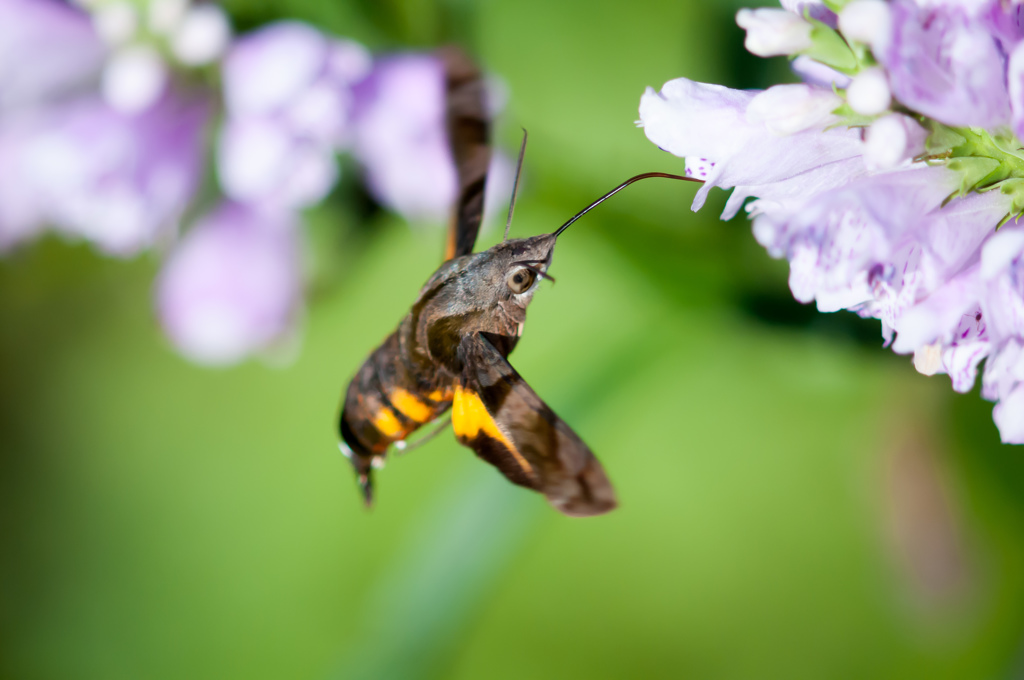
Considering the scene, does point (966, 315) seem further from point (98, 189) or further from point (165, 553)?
point (165, 553)

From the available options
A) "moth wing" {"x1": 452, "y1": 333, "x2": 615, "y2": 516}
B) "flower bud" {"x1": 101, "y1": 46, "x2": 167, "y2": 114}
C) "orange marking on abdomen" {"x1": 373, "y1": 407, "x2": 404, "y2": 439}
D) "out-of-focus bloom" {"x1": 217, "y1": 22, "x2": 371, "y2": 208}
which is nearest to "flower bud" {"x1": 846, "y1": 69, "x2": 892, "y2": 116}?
"moth wing" {"x1": 452, "y1": 333, "x2": 615, "y2": 516}

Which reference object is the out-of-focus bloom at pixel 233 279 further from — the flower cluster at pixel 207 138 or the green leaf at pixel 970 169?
the green leaf at pixel 970 169

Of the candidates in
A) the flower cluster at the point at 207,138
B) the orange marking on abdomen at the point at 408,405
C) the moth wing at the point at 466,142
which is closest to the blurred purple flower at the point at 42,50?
the flower cluster at the point at 207,138

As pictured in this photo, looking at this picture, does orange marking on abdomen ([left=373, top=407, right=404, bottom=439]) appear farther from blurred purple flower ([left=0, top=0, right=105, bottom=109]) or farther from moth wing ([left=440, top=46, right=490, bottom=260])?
blurred purple flower ([left=0, top=0, right=105, bottom=109])

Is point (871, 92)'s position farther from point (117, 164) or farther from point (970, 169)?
point (117, 164)

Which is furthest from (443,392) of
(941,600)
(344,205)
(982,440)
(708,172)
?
(941,600)
